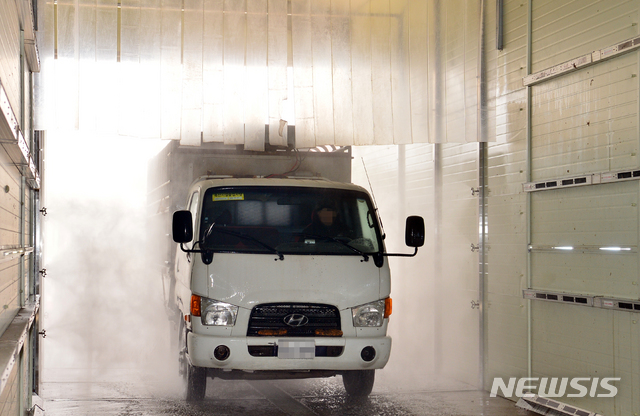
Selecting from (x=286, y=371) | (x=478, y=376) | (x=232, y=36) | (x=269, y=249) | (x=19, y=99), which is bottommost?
(x=478, y=376)

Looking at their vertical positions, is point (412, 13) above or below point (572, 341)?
above

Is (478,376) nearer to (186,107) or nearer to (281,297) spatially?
(281,297)

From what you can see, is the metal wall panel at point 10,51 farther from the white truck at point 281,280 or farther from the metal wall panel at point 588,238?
the metal wall panel at point 588,238

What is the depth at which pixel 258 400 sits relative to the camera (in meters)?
6.84

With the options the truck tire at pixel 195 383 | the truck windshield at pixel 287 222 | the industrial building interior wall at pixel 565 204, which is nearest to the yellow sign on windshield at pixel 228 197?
the truck windshield at pixel 287 222

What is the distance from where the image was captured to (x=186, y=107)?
24.1ft

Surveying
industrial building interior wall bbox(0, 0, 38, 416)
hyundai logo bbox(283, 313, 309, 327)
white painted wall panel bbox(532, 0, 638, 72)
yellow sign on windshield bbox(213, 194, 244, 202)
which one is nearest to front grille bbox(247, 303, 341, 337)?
hyundai logo bbox(283, 313, 309, 327)

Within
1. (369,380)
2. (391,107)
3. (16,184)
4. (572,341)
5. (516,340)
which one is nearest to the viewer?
(16,184)

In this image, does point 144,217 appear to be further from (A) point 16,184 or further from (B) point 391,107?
Answer: (A) point 16,184

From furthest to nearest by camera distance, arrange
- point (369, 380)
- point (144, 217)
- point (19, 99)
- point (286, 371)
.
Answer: point (144, 217)
point (369, 380)
point (286, 371)
point (19, 99)

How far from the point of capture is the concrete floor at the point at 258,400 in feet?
20.9

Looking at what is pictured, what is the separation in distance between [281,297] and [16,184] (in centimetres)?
239

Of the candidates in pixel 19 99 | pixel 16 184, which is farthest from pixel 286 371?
pixel 19 99

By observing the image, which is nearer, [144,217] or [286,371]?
[286,371]
